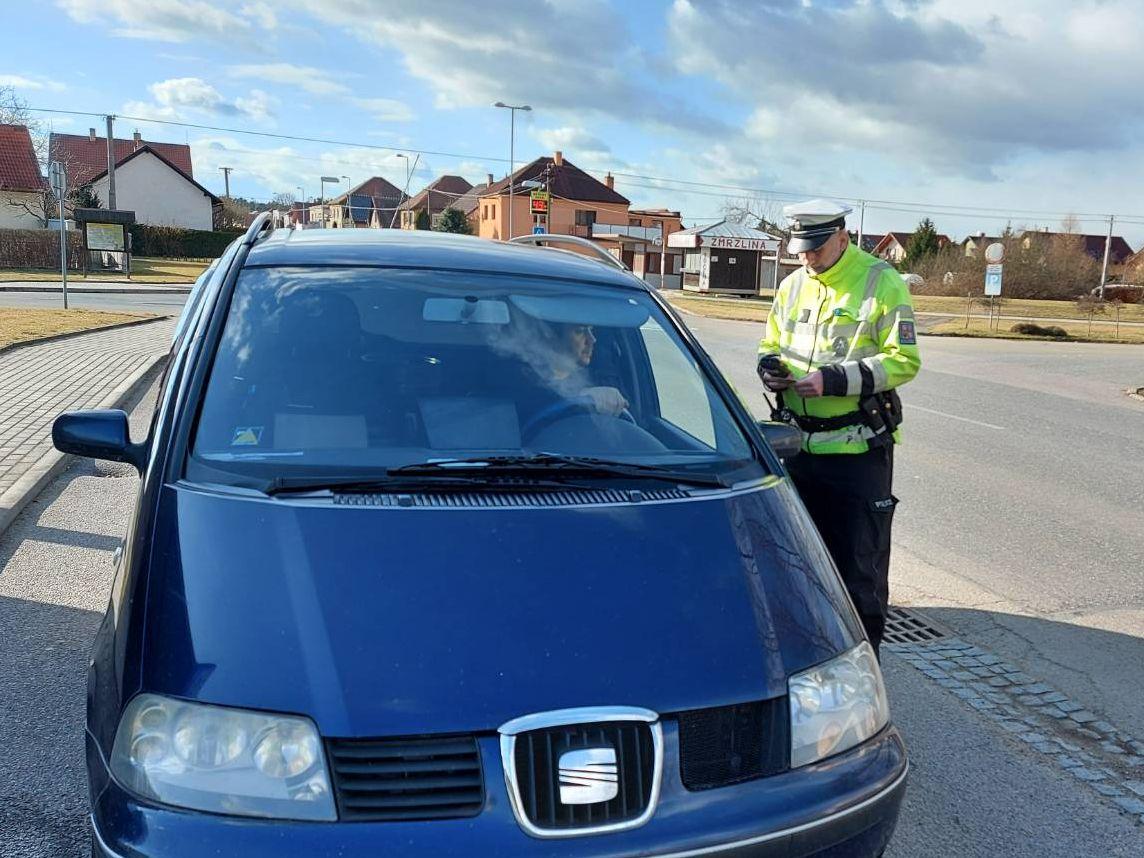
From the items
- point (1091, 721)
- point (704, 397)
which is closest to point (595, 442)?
point (704, 397)

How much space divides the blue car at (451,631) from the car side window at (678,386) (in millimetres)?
114

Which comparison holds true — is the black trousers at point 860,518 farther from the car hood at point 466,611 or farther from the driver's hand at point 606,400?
the car hood at point 466,611

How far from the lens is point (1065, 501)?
7.34 m

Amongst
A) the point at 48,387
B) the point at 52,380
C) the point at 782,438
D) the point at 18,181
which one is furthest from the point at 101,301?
the point at 18,181

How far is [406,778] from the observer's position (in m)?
1.77

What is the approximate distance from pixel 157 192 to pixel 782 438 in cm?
7291

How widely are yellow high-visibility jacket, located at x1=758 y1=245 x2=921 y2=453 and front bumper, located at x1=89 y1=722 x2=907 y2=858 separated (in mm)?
1883

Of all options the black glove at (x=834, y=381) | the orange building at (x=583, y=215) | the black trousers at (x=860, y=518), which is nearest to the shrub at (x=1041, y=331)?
the black trousers at (x=860, y=518)

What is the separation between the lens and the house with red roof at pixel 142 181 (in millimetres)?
65312

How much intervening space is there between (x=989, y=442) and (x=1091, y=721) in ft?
21.6

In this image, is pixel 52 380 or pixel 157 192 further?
pixel 157 192

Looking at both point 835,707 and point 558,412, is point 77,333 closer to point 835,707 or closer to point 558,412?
point 558,412

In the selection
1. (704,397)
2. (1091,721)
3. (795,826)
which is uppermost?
(704,397)

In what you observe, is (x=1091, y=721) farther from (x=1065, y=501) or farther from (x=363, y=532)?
(x=1065, y=501)
